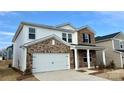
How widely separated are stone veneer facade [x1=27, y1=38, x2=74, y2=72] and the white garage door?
39 cm

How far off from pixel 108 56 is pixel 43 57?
13.3 meters

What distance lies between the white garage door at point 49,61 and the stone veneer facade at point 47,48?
0.39 m

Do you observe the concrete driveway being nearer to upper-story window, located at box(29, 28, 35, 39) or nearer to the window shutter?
upper-story window, located at box(29, 28, 35, 39)

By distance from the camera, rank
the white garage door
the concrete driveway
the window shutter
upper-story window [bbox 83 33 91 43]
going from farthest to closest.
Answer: the window shutter
upper-story window [bbox 83 33 91 43]
the white garage door
the concrete driveway

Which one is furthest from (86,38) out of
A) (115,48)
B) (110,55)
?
(115,48)

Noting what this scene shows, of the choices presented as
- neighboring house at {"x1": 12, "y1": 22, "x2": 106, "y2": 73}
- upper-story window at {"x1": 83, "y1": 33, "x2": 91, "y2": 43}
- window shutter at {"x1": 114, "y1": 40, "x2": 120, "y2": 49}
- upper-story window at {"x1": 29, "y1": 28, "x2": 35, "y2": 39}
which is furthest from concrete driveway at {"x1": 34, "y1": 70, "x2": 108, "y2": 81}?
window shutter at {"x1": 114, "y1": 40, "x2": 120, "y2": 49}

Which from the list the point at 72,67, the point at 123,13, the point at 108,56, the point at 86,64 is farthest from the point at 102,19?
the point at 72,67

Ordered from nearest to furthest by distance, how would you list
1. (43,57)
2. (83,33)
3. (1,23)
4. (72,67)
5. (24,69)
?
(24,69) → (43,57) → (72,67) → (83,33) → (1,23)

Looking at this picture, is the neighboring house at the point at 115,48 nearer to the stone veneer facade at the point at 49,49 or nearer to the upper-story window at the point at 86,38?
the upper-story window at the point at 86,38

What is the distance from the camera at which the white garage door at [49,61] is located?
48.7 feet

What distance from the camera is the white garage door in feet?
48.7

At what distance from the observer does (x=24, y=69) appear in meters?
14.2

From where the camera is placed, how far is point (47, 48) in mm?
15719
